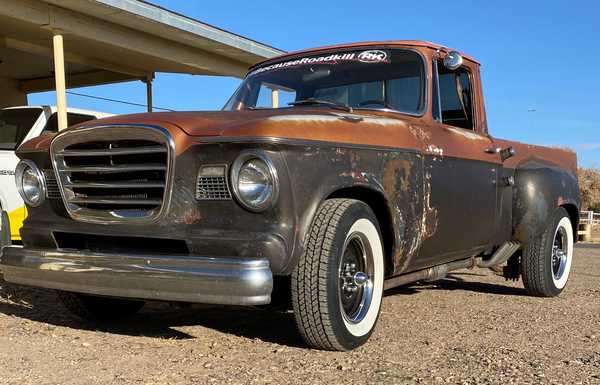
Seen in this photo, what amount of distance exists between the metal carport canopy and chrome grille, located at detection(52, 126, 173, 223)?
562 centimetres

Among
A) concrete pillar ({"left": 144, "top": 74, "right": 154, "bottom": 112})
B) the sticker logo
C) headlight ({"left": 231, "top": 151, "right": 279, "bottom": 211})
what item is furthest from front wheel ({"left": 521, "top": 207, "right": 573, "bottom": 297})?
concrete pillar ({"left": 144, "top": 74, "right": 154, "bottom": 112})

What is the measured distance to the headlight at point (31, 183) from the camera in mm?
3863

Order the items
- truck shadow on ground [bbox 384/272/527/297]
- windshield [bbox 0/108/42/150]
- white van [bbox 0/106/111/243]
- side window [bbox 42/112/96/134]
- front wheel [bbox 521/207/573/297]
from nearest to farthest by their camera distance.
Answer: front wheel [bbox 521/207/573/297]
truck shadow on ground [bbox 384/272/527/297]
white van [bbox 0/106/111/243]
windshield [bbox 0/108/42/150]
side window [bbox 42/112/96/134]

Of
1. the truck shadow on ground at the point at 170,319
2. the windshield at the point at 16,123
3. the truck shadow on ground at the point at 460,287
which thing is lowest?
the truck shadow on ground at the point at 460,287

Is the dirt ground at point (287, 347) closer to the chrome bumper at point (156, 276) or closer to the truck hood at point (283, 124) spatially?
the chrome bumper at point (156, 276)

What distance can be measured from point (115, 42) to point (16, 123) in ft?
13.8

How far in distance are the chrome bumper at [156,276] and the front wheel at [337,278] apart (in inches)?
13.2

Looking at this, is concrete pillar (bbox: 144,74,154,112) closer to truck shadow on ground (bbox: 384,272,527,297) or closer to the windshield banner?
truck shadow on ground (bbox: 384,272,527,297)

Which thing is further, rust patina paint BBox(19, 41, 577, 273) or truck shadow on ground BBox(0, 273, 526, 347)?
truck shadow on ground BBox(0, 273, 526, 347)

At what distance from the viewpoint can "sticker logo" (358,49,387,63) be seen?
4.71 meters

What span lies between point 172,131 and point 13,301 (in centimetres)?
289

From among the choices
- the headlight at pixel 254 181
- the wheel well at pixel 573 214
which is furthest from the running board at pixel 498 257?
the headlight at pixel 254 181

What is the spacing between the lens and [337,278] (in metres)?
3.38

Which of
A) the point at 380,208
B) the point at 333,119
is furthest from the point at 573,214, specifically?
the point at 333,119
